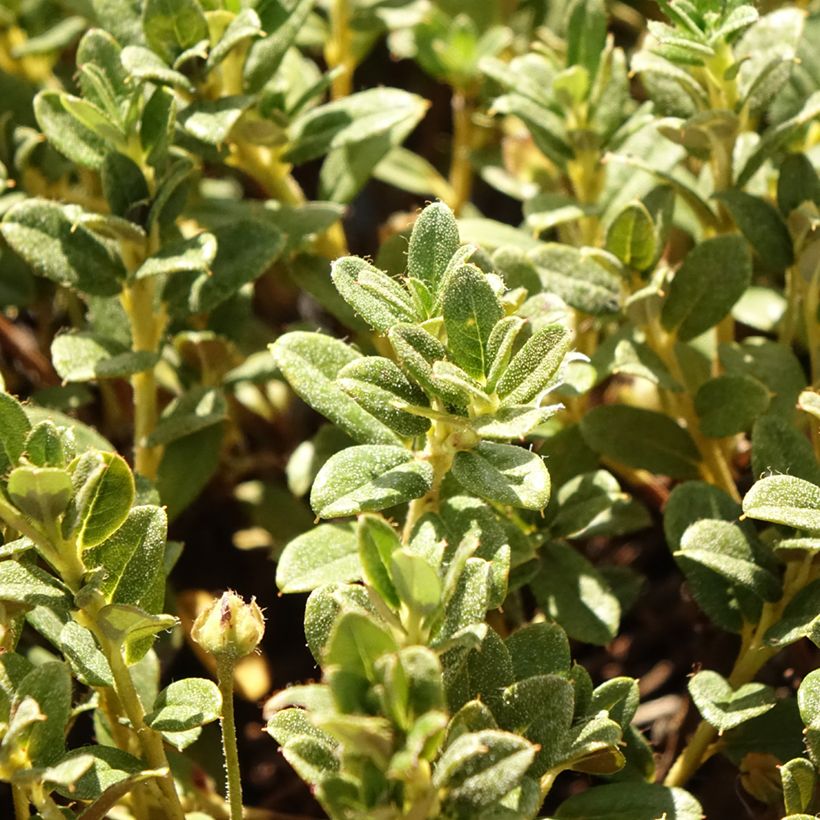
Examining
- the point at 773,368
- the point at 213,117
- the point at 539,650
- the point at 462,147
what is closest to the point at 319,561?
the point at 539,650

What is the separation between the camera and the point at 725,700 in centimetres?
130

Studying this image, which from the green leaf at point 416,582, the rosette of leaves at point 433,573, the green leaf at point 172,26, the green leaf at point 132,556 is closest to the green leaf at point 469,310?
the rosette of leaves at point 433,573

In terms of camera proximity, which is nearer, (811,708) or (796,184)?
(811,708)

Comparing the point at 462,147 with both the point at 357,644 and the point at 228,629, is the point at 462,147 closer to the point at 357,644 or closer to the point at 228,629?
the point at 228,629

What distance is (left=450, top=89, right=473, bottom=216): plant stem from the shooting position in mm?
2139

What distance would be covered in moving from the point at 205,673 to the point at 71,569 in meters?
0.70

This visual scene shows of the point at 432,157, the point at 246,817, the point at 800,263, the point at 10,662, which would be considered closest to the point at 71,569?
the point at 10,662

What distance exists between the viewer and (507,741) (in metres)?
0.99

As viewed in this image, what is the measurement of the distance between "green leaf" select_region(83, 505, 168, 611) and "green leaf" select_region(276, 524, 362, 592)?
0.14m

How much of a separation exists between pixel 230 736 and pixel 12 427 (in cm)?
38

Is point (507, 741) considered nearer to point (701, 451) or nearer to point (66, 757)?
point (66, 757)

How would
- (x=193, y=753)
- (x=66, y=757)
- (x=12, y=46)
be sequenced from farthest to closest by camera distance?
(x=12, y=46), (x=193, y=753), (x=66, y=757)

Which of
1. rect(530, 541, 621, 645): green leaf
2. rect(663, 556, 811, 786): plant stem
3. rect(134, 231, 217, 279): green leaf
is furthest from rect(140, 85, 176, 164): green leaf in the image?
rect(663, 556, 811, 786): plant stem

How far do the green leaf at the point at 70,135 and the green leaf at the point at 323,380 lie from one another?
1.33ft
